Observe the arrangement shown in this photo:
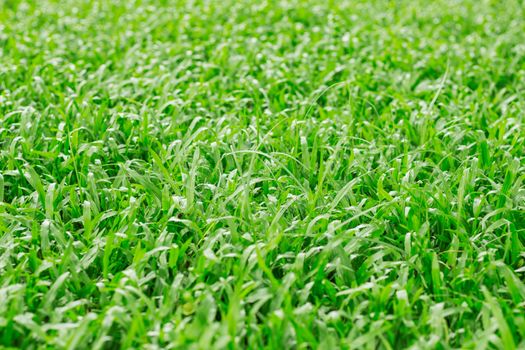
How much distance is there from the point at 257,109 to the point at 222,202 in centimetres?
104

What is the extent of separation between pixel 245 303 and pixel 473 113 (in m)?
2.11

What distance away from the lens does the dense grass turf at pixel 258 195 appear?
2.19 m

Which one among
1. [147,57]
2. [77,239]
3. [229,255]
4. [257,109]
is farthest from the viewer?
[147,57]

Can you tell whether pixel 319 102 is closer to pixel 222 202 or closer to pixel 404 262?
pixel 222 202

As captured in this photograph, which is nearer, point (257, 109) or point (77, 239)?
point (77, 239)

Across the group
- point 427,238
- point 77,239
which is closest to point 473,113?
point 427,238

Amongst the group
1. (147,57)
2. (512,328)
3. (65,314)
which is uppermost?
(147,57)

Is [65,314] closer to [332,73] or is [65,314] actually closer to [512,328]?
[512,328]

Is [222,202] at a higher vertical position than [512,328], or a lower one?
higher

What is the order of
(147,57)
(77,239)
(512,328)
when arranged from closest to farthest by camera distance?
(512,328), (77,239), (147,57)

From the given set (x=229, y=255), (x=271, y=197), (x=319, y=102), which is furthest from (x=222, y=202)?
(x=319, y=102)

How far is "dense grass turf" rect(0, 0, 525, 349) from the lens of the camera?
2.19m

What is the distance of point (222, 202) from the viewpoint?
277cm

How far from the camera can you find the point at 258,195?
304cm
